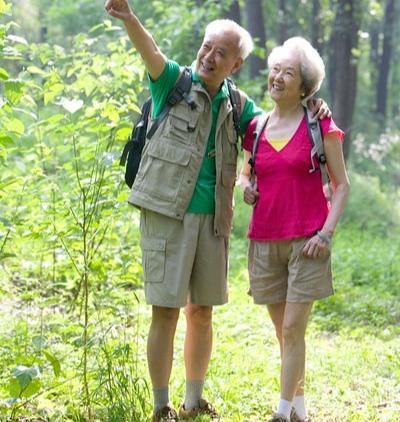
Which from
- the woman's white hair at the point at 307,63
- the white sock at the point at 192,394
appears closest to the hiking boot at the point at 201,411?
the white sock at the point at 192,394

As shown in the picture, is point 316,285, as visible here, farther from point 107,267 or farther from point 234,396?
point 107,267

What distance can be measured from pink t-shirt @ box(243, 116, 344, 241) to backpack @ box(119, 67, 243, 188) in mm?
322

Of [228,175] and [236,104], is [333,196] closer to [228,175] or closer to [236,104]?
[228,175]

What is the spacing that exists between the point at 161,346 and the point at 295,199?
3.45 feet

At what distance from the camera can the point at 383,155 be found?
29281 mm

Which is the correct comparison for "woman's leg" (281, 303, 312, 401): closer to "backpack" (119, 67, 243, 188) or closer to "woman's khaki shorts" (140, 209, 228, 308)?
"woman's khaki shorts" (140, 209, 228, 308)

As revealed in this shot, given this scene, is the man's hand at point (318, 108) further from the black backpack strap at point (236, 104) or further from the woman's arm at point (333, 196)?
the black backpack strap at point (236, 104)

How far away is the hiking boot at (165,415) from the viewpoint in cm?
411

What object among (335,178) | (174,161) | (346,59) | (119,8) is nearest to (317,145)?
(335,178)

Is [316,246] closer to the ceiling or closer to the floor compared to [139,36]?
closer to the floor

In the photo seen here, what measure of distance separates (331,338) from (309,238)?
3030mm

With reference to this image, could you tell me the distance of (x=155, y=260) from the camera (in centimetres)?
402

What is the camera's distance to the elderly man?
399 centimetres

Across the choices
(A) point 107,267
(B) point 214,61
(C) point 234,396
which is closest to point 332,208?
(B) point 214,61
